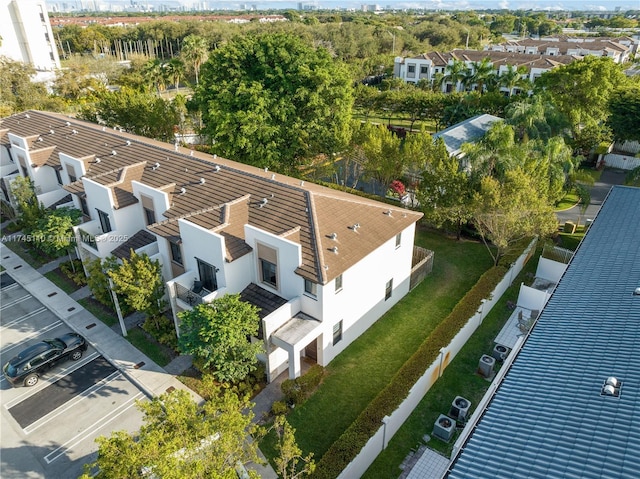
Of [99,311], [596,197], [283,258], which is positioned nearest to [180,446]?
[283,258]

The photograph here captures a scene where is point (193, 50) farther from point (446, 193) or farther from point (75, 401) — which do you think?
point (75, 401)

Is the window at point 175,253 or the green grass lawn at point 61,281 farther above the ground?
the window at point 175,253

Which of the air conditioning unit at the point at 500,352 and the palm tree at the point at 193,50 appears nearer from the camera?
Result: the air conditioning unit at the point at 500,352

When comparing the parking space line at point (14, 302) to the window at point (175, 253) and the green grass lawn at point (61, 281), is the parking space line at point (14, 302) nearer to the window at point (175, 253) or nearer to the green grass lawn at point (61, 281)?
the green grass lawn at point (61, 281)

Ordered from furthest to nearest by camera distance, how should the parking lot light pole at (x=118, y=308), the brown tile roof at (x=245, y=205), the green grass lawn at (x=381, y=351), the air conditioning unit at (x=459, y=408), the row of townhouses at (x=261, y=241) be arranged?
the parking lot light pole at (x=118, y=308), the brown tile roof at (x=245, y=205), the row of townhouses at (x=261, y=241), the green grass lawn at (x=381, y=351), the air conditioning unit at (x=459, y=408)

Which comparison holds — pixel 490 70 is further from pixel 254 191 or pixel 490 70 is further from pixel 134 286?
pixel 134 286

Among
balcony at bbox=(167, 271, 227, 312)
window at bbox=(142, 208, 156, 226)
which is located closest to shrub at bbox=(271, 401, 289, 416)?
balcony at bbox=(167, 271, 227, 312)

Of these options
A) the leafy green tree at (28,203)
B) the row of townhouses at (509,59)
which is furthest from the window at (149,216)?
the row of townhouses at (509,59)

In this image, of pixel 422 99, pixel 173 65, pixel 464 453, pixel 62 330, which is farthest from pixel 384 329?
pixel 173 65
